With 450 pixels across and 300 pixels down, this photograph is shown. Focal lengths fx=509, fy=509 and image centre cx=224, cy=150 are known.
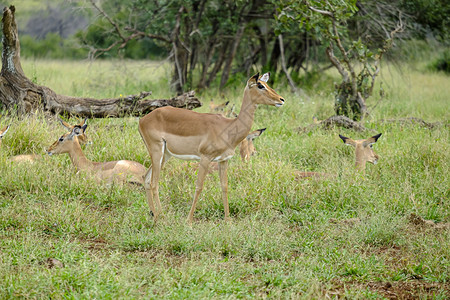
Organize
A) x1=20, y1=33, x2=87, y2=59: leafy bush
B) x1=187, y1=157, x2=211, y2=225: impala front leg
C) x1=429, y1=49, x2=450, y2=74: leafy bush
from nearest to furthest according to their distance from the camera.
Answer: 1. x1=187, y1=157, x2=211, y2=225: impala front leg
2. x1=429, y1=49, x2=450, y2=74: leafy bush
3. x1=20, y1=33, x2=87, y2=59: leafy bush

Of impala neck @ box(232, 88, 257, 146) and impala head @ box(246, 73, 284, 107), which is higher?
impala head @ box(246, 73, 284, 107)

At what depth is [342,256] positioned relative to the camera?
4008 millimetres

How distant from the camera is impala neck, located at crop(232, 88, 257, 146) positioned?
477 cm

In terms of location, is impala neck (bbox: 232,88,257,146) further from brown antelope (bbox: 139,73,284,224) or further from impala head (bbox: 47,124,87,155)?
impala head (bbox: 47,124,87,155)

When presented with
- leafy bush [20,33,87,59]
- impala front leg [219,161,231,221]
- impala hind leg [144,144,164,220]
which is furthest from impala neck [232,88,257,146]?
leafy bush [20,33,87,59]

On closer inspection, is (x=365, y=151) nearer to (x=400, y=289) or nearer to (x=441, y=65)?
(x=400, y=289)

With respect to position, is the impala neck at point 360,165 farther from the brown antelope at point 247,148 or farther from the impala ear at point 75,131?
the impala ear at point 75,131

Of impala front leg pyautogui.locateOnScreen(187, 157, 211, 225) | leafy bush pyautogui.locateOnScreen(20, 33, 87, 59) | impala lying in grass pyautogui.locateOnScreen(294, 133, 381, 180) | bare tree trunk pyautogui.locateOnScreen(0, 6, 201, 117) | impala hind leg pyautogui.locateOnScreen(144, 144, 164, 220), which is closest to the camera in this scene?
impala front leg pyautogui.locateOnScreen(187, 157, 211, 225)

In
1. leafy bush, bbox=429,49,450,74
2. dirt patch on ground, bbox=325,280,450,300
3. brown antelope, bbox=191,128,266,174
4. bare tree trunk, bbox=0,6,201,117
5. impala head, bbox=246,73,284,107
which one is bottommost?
leafy bush, bbox=429,49,450,74

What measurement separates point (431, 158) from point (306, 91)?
6.52 meters

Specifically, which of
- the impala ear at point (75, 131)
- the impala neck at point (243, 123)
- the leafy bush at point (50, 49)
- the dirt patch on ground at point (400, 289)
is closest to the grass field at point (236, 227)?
the dirt patch on ground at point (400, 289)

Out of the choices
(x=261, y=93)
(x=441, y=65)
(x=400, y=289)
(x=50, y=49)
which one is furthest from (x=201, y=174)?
(x=50, y=49)

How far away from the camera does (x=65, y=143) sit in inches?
239

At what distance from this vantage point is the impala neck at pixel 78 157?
19.8 ft
